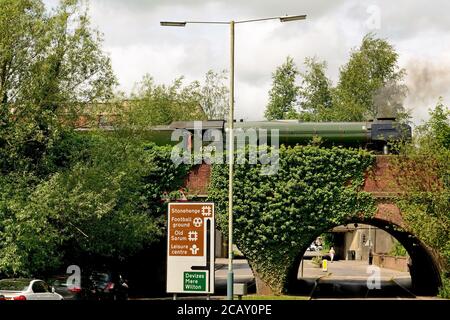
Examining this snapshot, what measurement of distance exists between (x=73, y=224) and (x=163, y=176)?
27.8 feet

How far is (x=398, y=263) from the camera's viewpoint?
69.4 metres

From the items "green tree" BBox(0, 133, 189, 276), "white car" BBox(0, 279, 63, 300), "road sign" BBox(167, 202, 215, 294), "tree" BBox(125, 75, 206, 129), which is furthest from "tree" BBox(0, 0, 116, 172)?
"tree" BBox(125, 75, 206, 129)

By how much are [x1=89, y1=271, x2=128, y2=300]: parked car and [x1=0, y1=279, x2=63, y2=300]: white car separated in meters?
5.53

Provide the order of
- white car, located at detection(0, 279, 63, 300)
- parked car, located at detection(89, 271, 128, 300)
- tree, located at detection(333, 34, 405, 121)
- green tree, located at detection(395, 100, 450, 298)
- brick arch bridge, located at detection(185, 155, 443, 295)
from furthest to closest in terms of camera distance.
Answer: tree, located at detection(333, 34, 405, 121) → brick arch bridge, located at detection(185, 155, 443, 295) → green tree, located at detection(395, 100, 450, 298) → parked car, located at detection(89, 271, 128, 300) → white car, located at detection(0, 279, 63, 300)

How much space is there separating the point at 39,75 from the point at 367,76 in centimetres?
4244

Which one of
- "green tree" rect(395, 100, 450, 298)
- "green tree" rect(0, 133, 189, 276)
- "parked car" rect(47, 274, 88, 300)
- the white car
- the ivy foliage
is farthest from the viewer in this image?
the ivy foliage

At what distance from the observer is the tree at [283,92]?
73700 mm

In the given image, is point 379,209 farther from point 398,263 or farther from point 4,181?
point 398,263

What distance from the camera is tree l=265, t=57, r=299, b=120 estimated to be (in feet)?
242

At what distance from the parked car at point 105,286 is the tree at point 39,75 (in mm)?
5698
